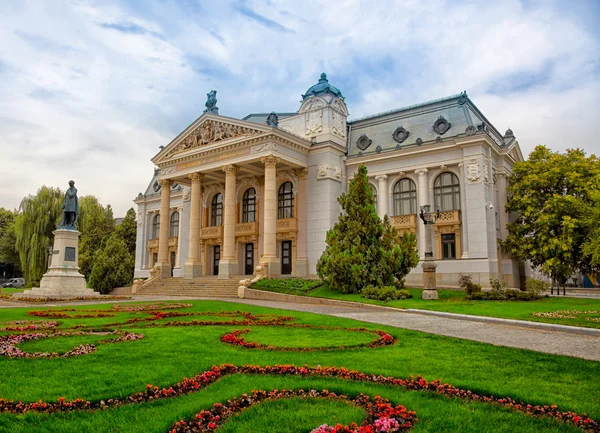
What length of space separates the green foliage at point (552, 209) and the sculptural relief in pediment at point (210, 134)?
21.0 metres

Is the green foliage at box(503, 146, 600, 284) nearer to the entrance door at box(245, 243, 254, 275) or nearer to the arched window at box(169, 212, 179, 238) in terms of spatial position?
the entrance door at box(245, 243, 254, 275)

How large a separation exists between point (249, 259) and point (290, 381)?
3732cm

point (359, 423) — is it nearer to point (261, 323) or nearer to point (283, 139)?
point (261, 323)

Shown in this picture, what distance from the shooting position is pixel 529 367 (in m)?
8.14

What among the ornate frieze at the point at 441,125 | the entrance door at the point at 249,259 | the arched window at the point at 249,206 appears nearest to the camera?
the ornate frieze at the point at 441,125

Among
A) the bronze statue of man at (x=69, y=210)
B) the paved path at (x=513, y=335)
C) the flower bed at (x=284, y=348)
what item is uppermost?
the bronze statue of man at (x=69, y=210)

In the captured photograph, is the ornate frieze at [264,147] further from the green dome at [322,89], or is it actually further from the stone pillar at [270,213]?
the green dome at [322,89]

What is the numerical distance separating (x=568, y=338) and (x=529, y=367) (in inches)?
196

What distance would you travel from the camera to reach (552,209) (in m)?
33.0

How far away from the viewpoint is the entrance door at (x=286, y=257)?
137ft

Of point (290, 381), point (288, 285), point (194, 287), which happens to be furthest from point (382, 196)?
point (290, 381)

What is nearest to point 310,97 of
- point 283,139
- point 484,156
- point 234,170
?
point 283,139

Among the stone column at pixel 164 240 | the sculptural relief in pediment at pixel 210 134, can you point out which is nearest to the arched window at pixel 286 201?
the sculptural relief in pediment at pixel 210 134

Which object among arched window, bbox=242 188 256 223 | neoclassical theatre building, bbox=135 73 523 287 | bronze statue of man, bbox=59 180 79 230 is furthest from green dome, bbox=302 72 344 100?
bronze statue of man, bbox=59 180 79 230
